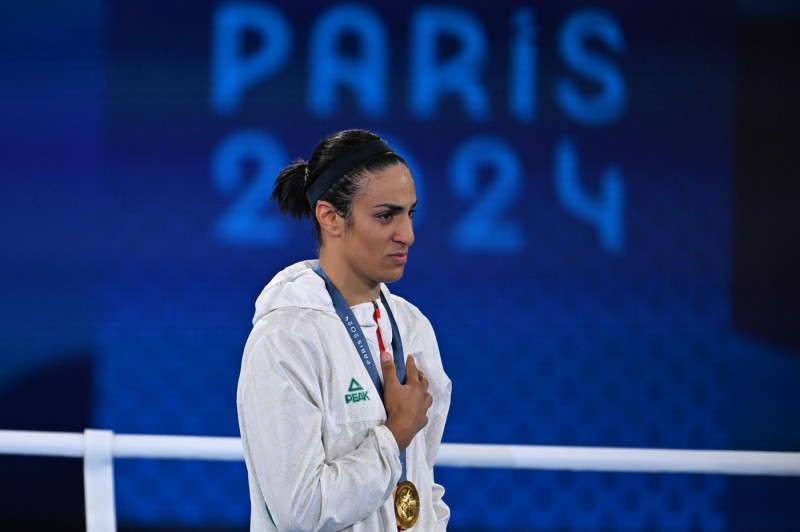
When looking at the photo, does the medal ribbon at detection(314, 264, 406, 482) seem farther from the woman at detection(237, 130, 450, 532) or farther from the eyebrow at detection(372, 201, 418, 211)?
the eyebrow at detection(372, 201, 418, 211)

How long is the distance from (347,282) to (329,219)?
0.13m

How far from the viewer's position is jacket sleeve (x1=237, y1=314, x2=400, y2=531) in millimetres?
1492

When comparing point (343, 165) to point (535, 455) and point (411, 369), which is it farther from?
point (535, 455)

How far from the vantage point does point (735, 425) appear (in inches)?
137

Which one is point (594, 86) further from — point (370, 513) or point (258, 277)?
point (370, 513)

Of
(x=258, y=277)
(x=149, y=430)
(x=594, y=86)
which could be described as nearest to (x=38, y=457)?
(x=149, y=430)

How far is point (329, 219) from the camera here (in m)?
1.70

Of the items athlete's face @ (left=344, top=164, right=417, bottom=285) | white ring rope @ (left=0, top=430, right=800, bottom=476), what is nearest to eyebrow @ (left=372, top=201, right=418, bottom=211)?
athlete's face @ (left=344, top=164, right=417, bottom=285)

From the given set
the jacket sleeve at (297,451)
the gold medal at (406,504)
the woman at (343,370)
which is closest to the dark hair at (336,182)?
→ the woman at (343,370)

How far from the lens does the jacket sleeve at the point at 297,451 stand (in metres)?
1.49

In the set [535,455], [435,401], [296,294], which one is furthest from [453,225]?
[296,294]

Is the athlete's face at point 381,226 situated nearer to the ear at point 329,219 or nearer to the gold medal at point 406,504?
the ear at point 329,219

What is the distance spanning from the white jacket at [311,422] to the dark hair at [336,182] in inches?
5.5

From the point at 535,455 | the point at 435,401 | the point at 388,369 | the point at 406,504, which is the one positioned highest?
the point at 388,369
